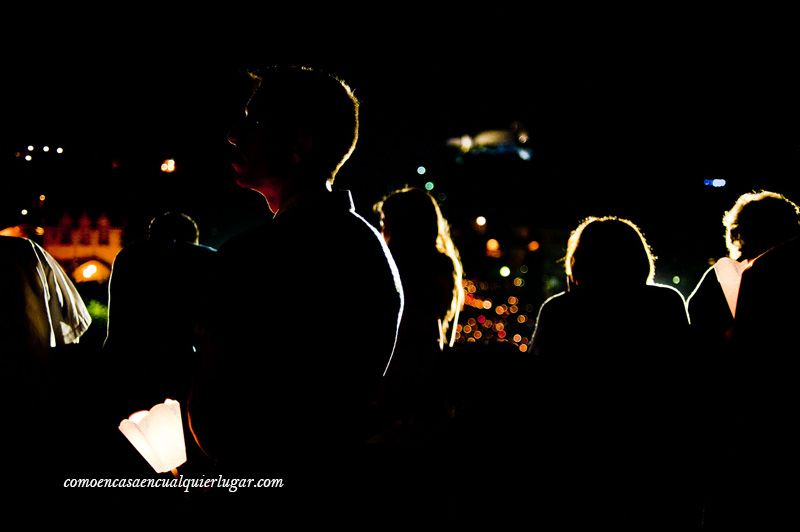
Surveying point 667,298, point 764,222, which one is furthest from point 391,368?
point 764,222

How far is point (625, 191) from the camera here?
844 cm

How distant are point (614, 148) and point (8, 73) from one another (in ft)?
26.4

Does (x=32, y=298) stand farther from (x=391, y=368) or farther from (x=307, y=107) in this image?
(x=307, y=107)

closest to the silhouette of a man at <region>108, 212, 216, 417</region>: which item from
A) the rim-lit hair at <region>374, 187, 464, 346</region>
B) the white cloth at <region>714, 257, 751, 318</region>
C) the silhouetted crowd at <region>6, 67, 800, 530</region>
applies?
the silhouetted crowd at <region>6, 67, 800, 530</region>

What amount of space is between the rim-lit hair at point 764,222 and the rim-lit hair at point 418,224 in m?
1.82

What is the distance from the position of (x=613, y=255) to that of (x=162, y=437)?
241 centimetres

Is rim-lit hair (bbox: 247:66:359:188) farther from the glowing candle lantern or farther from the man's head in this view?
the glowing candle lantern

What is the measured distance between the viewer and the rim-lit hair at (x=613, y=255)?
2828 millimetres

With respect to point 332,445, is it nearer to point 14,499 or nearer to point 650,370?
point 650,370

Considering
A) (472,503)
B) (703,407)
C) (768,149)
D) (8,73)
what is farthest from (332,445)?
(768,149)

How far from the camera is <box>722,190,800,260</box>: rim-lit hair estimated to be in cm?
306

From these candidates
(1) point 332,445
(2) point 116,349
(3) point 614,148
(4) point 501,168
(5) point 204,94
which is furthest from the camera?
(4) point 501,168

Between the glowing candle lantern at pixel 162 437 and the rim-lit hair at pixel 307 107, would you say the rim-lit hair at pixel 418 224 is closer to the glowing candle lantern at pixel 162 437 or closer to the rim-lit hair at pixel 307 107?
the glowing candle lantern at pixel 162 437

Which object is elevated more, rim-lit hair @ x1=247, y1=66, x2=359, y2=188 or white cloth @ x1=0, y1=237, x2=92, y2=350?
rim-lit hair @ x1=247, y1=66, x2=359, y2=188
